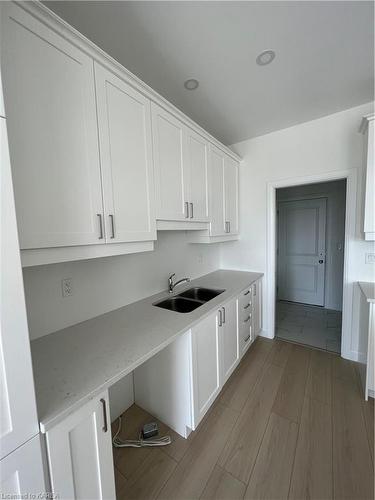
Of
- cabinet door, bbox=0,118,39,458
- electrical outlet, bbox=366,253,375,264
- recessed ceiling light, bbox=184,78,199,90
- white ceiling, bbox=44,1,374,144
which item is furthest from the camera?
electrical outlet, bbox=366,253,375,264

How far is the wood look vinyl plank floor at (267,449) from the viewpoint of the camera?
1228 millimetres

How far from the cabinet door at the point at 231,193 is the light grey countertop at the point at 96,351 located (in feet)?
3.79

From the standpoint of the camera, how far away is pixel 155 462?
1.39 meters

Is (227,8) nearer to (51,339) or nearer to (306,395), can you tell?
(51,339)

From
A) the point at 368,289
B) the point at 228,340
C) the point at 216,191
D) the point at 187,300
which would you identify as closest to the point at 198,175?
the point at 216,191

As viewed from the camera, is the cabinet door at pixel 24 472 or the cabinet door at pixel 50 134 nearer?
the cabinet door at pixel 24 472

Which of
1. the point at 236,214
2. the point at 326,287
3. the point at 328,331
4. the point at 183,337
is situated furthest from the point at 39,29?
the point at 326,287

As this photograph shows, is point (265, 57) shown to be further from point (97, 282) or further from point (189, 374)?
point (189, 374)

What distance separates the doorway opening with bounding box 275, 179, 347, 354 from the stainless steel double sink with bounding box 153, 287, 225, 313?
1.59 meters

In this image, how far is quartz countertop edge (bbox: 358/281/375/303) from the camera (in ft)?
5.74

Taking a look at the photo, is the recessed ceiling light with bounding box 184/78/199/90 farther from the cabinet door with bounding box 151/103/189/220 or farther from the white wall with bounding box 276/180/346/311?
the white wall with bounding box 276/180/346/311

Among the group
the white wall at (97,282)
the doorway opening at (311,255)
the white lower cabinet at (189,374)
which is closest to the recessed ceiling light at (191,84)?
the white wall at (97,282)

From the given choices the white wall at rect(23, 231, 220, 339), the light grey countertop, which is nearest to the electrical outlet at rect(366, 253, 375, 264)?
the light grey countertop

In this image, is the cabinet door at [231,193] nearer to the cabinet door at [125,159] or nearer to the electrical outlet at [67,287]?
the cabinet door at [125,159]
